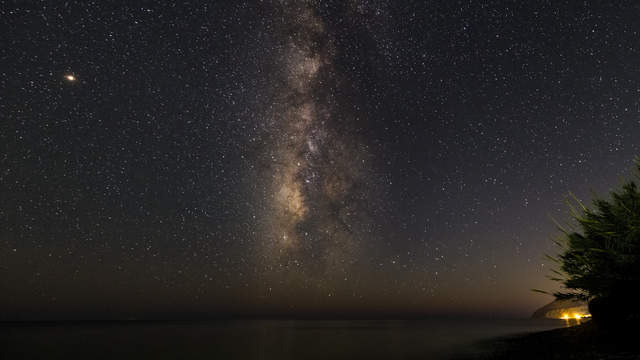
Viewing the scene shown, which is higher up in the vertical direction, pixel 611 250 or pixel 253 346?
pixel 611 250

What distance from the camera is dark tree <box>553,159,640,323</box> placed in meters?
10.4

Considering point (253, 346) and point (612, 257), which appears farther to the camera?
point (253, 346)

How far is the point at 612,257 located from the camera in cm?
1115

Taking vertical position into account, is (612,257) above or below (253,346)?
above

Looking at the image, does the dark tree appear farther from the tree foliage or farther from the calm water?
the calm water

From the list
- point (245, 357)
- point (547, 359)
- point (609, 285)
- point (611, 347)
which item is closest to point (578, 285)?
point (609, 285)

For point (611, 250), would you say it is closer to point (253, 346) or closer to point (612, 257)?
point (612, 257)

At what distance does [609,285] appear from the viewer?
37.6 ft

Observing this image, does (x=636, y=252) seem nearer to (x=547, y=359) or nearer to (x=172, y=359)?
(x=547, y=359)

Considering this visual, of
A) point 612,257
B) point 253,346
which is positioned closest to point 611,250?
point 612,257

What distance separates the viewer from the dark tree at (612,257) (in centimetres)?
1041

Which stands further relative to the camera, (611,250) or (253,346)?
(253,346)

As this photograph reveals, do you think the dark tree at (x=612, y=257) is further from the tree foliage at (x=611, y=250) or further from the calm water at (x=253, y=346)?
the calm water at (x=253, y=346)

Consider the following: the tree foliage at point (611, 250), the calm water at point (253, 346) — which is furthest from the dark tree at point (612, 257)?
the calm water at point (253, 346)
